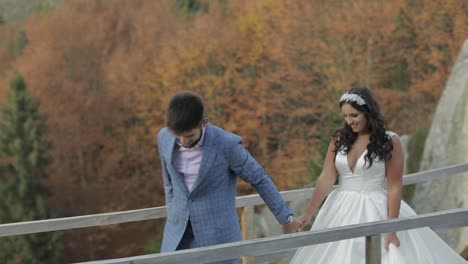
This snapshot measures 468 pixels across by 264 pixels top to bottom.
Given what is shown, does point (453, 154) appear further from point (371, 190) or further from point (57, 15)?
point (57, 15)

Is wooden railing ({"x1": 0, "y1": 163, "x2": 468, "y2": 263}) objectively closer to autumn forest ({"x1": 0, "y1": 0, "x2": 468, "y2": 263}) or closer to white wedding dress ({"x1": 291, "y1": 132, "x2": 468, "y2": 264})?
white wedding dress ({"x1": 291, "y1": 132, "x2": 468, "y2": 264})

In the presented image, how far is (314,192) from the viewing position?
11.0 feet

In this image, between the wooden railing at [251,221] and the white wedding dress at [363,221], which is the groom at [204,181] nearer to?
the wooden railing at [251,221]

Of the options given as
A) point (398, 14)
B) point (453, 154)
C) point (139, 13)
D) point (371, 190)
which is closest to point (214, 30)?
point (139, 13)

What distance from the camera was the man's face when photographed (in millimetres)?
2576

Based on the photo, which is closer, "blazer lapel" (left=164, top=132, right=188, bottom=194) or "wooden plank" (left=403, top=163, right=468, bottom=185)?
"blazer lapel" (left=164, top=132, right=188, bottom=194)

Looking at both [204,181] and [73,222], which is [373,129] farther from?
[73,222]

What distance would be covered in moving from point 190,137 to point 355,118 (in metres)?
0.95

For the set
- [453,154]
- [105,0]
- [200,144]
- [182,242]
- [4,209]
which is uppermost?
[105,0]

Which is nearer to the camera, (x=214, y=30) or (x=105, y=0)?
(x=214, y=30)

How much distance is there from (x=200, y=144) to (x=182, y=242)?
0.43m

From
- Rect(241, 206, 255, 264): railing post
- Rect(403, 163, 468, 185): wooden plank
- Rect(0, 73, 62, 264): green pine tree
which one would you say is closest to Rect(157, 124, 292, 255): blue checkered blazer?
Rect(241, 206, 255, 264): railing post

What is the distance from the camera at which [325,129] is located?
21531 mm

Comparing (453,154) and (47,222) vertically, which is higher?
(47,222)
